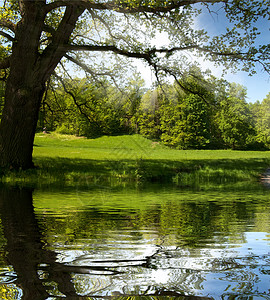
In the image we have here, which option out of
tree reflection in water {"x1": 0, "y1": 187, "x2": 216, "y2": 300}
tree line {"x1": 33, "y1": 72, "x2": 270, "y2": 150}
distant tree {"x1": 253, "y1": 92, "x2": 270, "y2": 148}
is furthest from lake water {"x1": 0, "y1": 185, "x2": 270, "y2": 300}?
distant tree {"x1": 253, "y1": 92, "x2": 270, "y2": 148}

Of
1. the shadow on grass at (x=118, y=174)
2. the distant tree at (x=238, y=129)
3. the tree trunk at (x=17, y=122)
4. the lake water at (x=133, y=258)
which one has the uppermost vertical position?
the distant tree at (x=238, y=129)

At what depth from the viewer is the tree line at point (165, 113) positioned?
16.2 meters

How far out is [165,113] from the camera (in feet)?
131

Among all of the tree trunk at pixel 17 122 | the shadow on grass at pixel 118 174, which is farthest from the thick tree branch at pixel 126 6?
the shadow on grass at pixel 118 174

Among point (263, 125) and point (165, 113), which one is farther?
point (263, 125)

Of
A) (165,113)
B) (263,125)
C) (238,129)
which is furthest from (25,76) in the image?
(263,125)

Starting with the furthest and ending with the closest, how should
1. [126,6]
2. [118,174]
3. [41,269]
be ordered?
[118,174] → [126,6] → [41,269]

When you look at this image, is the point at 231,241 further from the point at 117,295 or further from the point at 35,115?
the point at 35,115

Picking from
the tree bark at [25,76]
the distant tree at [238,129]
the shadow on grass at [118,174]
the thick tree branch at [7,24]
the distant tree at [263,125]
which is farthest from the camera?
the distant tree at [263,125]

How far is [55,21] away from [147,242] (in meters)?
16.0

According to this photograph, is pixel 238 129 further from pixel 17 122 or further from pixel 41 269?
pixel 41 269

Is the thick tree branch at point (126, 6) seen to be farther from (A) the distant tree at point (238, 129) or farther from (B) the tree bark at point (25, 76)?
(A) the distant tree at point (238, 129)

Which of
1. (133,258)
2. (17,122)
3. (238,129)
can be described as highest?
(238,129)

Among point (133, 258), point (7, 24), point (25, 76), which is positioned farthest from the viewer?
point (7, 24)
